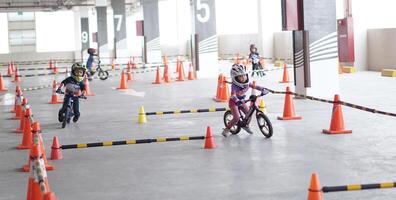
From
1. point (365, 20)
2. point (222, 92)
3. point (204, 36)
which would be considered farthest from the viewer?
point (365, 20)

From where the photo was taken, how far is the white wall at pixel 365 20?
99.2 ft

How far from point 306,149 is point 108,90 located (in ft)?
51.4

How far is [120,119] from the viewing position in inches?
643

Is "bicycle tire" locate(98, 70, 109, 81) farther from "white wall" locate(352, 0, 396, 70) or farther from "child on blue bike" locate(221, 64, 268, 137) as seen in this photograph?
"child on blue bike" locate(221, 64, 268, 137)

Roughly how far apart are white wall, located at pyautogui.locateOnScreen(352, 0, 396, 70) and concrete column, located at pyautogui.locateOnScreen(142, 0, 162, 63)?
1738cm

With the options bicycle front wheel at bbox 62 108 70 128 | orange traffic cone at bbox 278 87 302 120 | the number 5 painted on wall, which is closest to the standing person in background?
the number 5 painted on wall

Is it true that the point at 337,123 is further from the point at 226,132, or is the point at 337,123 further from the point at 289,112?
the point at 289,112

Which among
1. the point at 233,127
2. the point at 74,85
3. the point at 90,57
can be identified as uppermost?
the point at 90,57

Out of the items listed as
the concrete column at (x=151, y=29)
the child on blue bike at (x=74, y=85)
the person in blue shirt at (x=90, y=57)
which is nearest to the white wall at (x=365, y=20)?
the person in blue shirt at (x=90, y=57)

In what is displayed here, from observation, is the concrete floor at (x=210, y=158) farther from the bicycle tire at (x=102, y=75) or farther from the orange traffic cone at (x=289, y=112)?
the bicycle tire at (x=102, y=75)

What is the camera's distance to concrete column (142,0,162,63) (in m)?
45.0

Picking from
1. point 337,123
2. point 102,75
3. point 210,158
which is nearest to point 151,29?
point 102,75

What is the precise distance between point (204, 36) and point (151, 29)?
609 inches

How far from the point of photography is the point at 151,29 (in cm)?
4528
